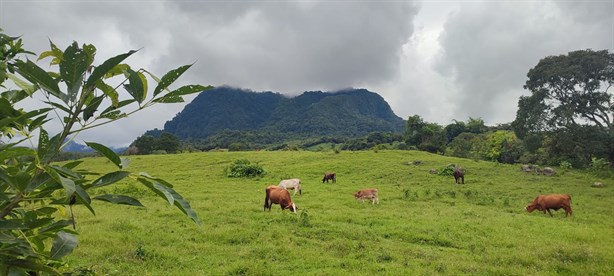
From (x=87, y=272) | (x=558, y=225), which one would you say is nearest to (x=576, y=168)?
(x=558, y=225)

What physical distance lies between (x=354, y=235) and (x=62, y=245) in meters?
8.73

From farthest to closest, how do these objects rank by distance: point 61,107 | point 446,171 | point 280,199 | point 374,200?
1. point 446,171
2. point 374,200
3. point 280,199
4. point 61,107

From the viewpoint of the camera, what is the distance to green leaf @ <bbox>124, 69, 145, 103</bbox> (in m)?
1.06

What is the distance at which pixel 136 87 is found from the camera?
3.57ft

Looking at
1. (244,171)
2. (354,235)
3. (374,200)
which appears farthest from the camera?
(244,171)

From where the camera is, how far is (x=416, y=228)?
10.7 meters

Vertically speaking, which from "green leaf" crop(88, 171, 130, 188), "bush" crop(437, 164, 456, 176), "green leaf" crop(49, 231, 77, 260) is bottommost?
"bush" crop(437, 164, 456, 176)

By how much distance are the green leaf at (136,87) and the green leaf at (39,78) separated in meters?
0.17

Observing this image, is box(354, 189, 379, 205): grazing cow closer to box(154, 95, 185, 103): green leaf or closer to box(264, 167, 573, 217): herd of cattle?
box(264, 167, 573, 217): herd of cattle

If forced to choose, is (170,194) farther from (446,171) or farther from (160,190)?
(446,171)

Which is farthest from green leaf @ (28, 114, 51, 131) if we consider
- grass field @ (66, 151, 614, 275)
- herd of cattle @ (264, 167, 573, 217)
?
herd of cattle @ (264, 167, 573, 217)

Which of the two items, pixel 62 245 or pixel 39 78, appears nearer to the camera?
pixel 39 78

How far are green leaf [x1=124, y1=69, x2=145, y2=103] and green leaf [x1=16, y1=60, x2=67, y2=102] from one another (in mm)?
166

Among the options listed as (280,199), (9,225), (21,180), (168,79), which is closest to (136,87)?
(168,79)
